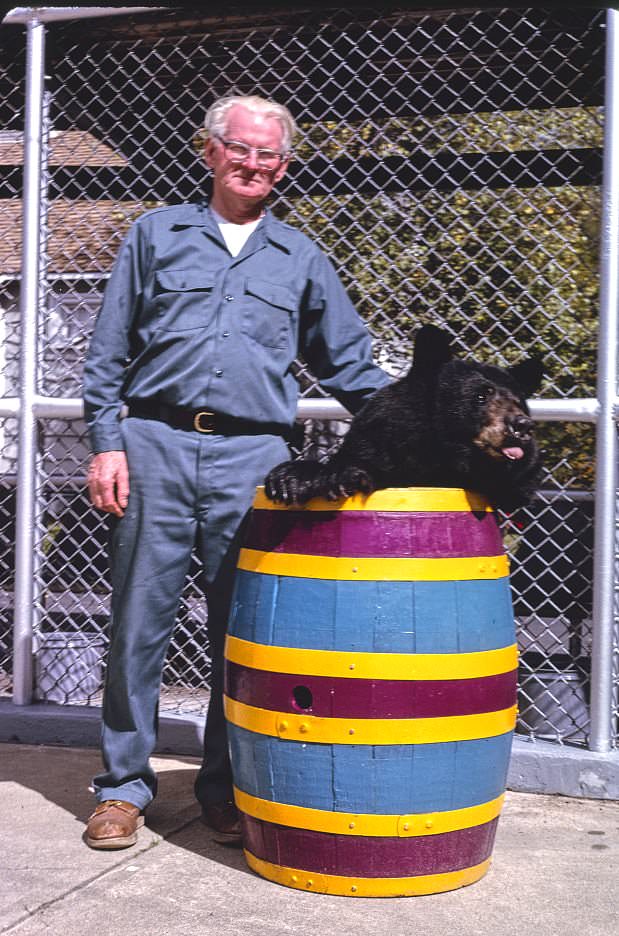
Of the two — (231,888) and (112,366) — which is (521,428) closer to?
(112,366)

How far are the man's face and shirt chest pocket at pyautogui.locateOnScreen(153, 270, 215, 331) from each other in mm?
284

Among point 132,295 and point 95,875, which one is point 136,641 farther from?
point 132,295

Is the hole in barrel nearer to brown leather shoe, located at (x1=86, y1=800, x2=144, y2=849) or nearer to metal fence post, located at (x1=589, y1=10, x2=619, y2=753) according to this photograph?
brown leather shoe, located at (x1=86, y1=800, x2=144, y2=849)

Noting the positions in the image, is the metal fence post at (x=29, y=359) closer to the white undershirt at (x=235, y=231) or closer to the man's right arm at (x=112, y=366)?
the man's right arm at (x=112, y=366)

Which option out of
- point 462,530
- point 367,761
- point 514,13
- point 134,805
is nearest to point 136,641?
point 134,805

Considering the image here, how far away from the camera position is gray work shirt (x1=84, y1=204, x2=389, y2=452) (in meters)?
3.11

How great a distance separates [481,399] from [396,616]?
0.67 meters

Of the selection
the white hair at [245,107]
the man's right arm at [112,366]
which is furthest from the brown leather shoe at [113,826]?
the white hair at [245,107]

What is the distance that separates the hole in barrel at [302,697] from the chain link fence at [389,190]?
4.41ft

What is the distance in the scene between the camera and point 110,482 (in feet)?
10.2

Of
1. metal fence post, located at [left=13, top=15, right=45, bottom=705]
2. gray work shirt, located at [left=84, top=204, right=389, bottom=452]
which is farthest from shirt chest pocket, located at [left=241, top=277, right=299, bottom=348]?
metal fence post, located at [left=13, top=15, right=45, bottom=705]

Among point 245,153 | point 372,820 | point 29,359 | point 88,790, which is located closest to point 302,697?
point 372,820

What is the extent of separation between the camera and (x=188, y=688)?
5387mm

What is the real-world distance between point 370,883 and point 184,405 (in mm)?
1462
